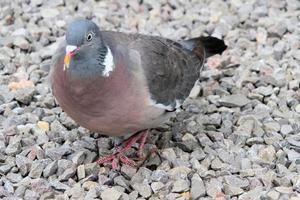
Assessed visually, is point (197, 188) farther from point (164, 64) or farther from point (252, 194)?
point (164, 64)

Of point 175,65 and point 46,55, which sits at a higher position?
point 175,65

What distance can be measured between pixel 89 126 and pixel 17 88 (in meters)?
1.05

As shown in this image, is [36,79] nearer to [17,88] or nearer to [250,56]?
[17,88]

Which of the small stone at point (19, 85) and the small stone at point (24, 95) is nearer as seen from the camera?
the small stone at point (24, 95)

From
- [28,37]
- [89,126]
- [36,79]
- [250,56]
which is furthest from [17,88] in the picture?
[250,56]

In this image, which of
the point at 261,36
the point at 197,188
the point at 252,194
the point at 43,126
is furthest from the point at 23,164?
the point at 261,36

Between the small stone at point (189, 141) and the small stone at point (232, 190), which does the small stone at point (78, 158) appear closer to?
the small stone at point (189, 141)

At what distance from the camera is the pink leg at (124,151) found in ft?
14.4

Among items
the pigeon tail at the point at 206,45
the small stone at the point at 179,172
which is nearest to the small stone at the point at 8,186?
the small stone at the point at 179,172

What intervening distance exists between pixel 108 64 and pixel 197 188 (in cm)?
84

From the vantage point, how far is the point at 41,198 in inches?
160

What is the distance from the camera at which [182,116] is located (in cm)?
491

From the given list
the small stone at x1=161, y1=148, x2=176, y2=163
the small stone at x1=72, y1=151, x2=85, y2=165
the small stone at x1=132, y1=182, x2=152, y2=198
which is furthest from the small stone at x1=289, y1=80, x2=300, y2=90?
the small stone at x1=72, y1=151, x2=85, y2=165

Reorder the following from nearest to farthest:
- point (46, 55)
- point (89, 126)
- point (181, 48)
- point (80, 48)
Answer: point (80, 48)
point (89, 126)
point (181, 48)
point (46, 55)
